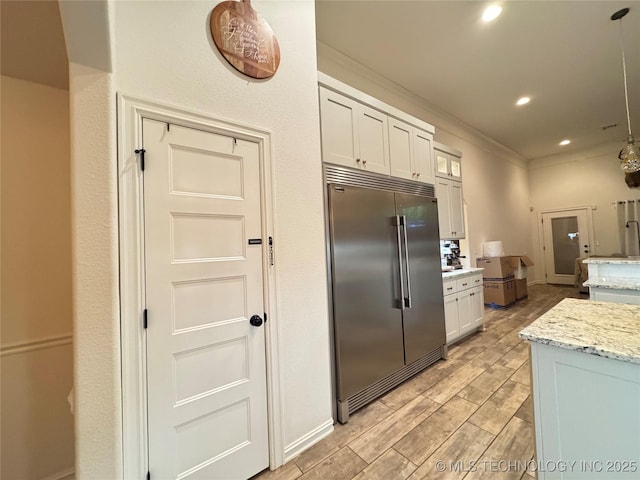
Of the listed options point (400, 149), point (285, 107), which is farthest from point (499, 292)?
point (285, 107)

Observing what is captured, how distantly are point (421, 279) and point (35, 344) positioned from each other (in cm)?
305

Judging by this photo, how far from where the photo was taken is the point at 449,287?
321cm

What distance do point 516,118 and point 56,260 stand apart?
7074 mm

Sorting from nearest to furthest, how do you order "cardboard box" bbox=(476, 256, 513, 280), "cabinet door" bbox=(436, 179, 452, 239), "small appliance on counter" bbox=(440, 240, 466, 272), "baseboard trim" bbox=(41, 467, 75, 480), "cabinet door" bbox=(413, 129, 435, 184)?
"baseboard trim" bbox=(41, 467, 75, 480) < "cabinet door" bbox=(413, 129, 435, 184) < "cabinet door" bbox=(436, 179, 452, 239) < "small appliance on counter" bbox=(440, 240, 466, 272) < "cardboard box" bbox=(476, 256, 513, 280)

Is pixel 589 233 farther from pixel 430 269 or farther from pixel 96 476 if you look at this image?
pixel 96 476

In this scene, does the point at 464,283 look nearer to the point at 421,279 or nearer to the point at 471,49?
the point at 421,279

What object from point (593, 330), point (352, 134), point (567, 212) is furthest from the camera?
point (567, 212)

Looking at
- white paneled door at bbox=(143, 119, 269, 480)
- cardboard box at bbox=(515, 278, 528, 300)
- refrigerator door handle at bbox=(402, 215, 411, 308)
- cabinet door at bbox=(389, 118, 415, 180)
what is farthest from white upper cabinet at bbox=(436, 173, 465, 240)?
white paneled door at bbox=(143, 119, 269, 480)

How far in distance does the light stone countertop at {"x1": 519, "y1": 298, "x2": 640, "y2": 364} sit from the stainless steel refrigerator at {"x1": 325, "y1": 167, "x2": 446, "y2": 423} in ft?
3.67

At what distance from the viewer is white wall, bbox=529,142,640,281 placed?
636 cm

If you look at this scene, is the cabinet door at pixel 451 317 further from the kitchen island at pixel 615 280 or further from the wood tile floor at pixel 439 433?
the kitchen island at pixel 615 280

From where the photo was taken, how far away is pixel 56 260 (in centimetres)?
163

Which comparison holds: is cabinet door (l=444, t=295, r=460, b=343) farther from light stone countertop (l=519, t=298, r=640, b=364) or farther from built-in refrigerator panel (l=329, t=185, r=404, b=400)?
light stone countertop (l=519, t=298, r=640, b=364)

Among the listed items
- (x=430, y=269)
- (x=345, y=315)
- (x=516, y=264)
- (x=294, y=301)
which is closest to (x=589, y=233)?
(x=516, y=264)
